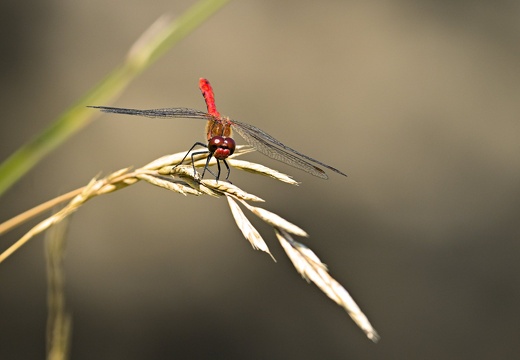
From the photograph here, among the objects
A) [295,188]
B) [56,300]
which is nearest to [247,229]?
[56,300]

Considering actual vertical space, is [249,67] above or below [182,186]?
above

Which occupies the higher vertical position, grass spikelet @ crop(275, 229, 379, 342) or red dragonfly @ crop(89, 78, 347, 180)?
red dragonfly @ crop(89, 78, 347, 180)

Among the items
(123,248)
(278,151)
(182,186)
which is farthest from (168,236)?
(182,186)

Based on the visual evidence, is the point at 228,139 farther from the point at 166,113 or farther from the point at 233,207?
the point at 233,207

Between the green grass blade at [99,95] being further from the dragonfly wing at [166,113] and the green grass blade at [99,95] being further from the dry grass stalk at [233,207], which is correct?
the dragonfly wing at [166,113]

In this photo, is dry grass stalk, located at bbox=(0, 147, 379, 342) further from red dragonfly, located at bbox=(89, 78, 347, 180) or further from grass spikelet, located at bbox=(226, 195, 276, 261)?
red dragonfly, located at bbox=(89, 78, 347, 180)

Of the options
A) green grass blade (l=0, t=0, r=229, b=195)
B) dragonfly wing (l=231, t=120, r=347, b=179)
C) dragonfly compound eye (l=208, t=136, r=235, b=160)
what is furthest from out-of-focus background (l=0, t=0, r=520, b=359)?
green grass blade (l=0, t=0, r=229, b=195)

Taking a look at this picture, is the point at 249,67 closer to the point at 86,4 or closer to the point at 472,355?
the point at 86,4

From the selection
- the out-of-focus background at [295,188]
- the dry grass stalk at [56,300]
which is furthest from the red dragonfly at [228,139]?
the out-of-focus background at [295,188]
